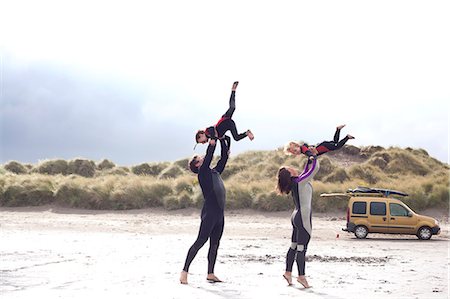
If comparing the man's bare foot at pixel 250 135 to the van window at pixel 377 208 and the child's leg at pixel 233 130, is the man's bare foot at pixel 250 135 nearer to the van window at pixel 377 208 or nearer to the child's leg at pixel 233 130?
the child's leg at pixel 233 130

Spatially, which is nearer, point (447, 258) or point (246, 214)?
point (447, 258)

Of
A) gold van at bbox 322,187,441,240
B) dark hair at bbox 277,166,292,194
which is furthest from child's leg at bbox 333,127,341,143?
gold van at bbox 322,187,441,240

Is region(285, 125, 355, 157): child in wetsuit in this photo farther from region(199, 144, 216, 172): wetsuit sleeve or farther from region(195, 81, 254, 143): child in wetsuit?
region(199, 144, 216, 172): wetsuit sleeve

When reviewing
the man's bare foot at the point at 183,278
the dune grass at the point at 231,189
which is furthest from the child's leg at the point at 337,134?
the dune grass at the point at 231,189

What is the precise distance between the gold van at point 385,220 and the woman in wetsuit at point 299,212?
1164 cm

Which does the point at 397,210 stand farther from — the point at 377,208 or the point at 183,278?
the point at 183,278

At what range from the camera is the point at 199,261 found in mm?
14766

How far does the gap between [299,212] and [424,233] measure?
12.7 meters

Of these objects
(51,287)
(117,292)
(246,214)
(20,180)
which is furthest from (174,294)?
(20,180)

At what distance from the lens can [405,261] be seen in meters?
14.9

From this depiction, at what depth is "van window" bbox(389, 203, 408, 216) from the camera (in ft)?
73.1

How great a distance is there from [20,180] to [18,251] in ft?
58.9

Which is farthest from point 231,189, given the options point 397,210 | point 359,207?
point 397,210

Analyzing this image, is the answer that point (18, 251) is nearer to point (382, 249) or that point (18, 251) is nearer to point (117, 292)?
point (117, 292)
